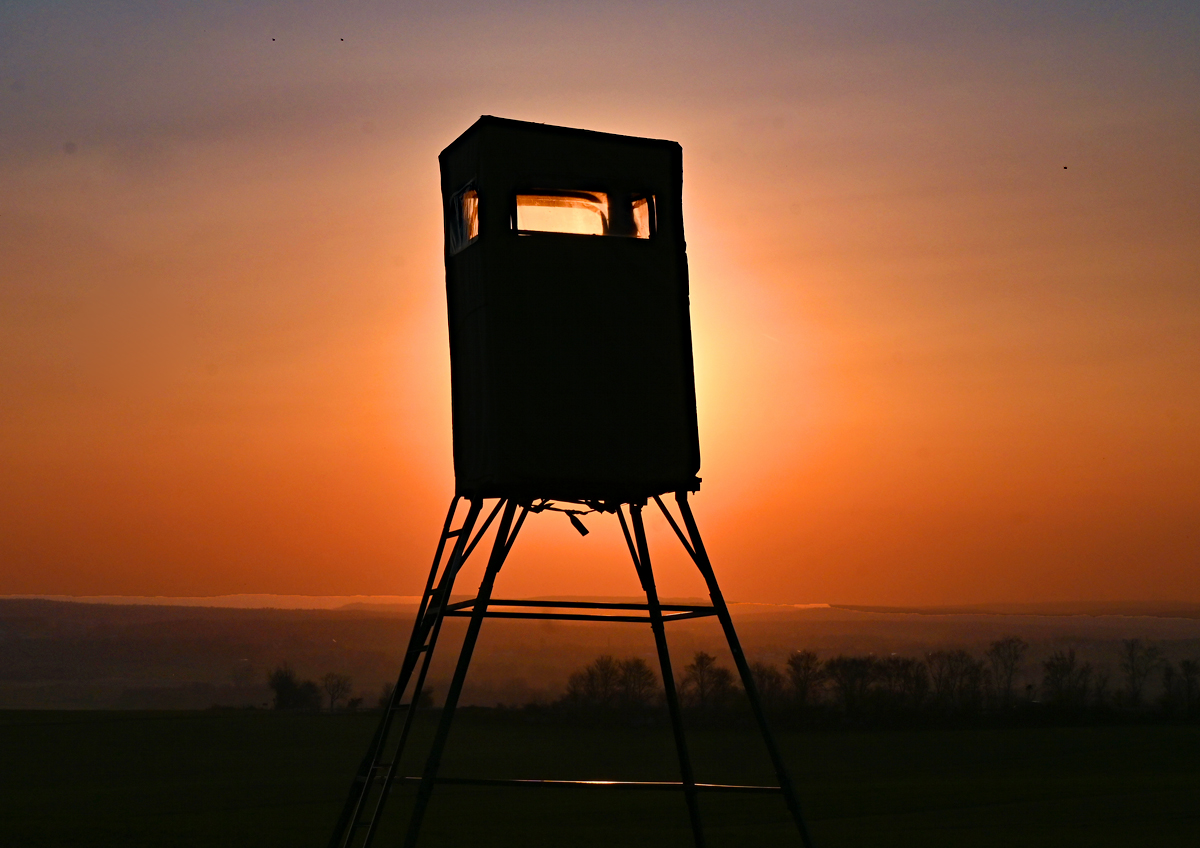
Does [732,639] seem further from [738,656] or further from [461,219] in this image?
[461,219]

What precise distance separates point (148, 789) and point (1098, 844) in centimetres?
1970

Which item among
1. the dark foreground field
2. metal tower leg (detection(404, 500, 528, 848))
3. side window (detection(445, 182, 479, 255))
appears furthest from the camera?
the dark foreground field

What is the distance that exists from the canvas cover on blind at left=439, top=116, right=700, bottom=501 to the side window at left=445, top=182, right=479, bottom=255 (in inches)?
1.4

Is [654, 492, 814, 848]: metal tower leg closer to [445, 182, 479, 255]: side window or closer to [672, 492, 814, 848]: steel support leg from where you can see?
[672, 492, 814, 848]: steel support leg

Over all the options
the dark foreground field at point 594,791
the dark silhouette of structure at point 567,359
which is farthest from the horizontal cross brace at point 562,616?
the dark foreground field at point 594,791

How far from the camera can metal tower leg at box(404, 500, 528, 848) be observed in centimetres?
922

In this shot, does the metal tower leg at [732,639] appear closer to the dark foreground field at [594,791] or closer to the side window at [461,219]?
the side window at [461,219]

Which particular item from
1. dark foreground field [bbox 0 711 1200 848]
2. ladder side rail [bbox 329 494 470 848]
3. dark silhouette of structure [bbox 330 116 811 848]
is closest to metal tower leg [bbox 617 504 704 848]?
dark silhouette of structure [bbox 330 116 811 848]

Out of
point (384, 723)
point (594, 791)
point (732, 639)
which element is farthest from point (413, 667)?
point (594, 791)

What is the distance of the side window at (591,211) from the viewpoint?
10984 mm

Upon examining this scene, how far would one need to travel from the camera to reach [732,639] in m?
10.6

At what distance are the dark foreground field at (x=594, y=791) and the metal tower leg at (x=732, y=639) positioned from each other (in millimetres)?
9779

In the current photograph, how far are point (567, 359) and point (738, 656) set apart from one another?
10.0ft

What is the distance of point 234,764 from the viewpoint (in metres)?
30.2
